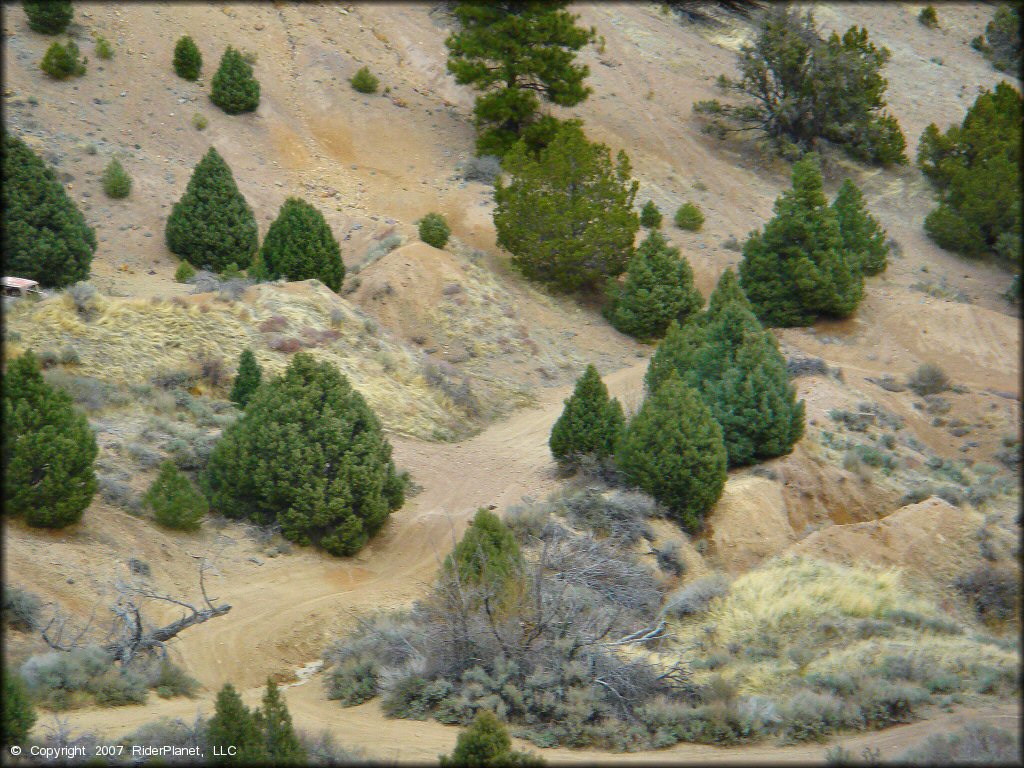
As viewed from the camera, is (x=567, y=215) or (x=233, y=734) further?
(x=567, y=215)

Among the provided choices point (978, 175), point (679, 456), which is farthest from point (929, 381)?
point (978, 175)

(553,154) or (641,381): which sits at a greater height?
(553,154)

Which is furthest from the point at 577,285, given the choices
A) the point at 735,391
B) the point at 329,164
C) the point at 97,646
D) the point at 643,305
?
the point at 97,646

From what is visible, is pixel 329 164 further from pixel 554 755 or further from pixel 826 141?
pixel 554 755

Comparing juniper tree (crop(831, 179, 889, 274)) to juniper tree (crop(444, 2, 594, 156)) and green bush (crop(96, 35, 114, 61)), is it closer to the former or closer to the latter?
juniper tree (crop(444, 2, 594, 156))

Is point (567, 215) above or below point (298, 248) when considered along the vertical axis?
above

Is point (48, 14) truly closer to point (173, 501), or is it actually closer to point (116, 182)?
point (116, 182)
